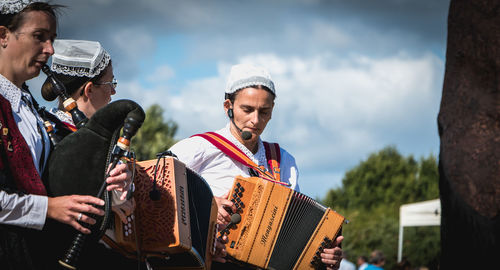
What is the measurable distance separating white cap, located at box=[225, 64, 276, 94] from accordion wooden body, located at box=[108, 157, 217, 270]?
142 centimetres

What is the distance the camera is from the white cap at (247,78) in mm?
4801

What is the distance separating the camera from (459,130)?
100 inches

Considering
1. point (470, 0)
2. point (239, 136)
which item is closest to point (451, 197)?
point (470, 0)

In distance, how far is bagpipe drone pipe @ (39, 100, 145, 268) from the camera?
111 inches

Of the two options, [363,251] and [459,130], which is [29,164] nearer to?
[459,130]

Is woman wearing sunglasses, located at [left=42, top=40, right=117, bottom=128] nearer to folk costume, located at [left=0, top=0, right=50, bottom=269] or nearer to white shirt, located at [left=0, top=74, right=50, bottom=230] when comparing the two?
white shirt, located at [left=0, top=74, right=50, bottom=230]

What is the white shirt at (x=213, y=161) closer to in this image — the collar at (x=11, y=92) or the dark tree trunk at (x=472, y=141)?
the collar at (x=11, y=92)

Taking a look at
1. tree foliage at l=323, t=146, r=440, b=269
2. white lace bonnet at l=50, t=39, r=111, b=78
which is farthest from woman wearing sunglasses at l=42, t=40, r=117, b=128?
tree foliage at l=323, t=146, r=440, b=269

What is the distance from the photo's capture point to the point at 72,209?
8.89 ft

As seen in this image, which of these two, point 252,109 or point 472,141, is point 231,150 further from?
point 472,141

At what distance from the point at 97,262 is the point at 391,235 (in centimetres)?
2995

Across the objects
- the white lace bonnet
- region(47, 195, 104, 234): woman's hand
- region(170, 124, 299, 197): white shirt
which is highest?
the white lace bonnet

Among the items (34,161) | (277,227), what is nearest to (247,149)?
(277,227)

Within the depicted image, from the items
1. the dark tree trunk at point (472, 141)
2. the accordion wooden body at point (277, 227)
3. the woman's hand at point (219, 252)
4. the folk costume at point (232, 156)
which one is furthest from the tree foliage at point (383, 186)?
the dark tree trunk at point (472, 141)
